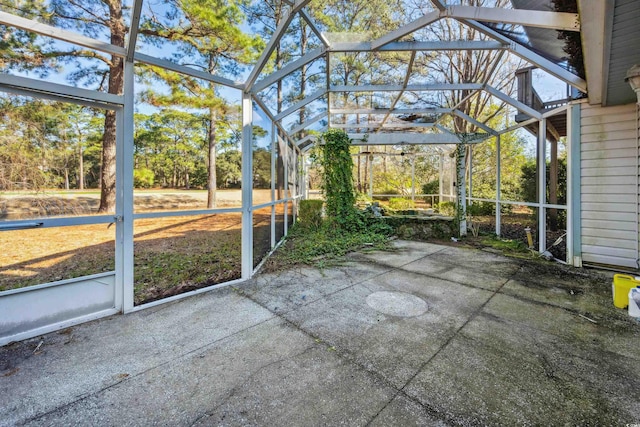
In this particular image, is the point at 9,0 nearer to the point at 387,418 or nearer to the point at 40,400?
the point at 40,400

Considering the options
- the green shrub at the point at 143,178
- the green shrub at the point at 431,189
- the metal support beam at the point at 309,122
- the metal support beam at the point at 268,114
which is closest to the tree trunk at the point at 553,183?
the green shrub at the point at 431,189

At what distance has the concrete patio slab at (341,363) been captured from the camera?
57.9 inches

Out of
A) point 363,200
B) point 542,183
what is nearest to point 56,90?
point 542,183

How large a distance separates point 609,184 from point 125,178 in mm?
6321

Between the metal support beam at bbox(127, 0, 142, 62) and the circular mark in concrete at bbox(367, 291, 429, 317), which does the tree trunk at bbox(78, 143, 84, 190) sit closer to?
the metal support beam at bbox(127, 0, 142, 62)

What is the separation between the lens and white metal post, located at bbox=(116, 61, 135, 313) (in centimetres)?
262

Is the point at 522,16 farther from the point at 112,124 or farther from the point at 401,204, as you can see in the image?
the point at 401,204

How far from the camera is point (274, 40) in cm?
299

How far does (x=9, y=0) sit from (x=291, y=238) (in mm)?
5194

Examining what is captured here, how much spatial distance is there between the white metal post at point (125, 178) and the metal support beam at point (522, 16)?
11.9 ft

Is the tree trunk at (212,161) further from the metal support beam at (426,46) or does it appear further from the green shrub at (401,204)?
the green shrub at (401,204)

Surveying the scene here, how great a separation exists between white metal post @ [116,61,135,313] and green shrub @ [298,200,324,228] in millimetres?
5180

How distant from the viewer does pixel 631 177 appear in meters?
3.80

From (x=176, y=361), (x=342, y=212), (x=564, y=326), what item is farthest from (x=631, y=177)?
(x=176, y=361)
